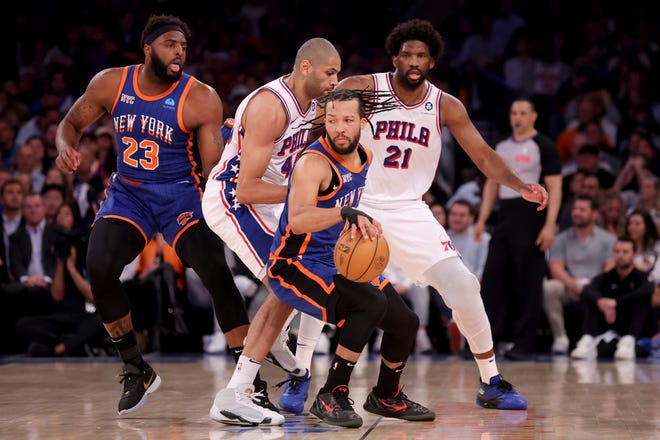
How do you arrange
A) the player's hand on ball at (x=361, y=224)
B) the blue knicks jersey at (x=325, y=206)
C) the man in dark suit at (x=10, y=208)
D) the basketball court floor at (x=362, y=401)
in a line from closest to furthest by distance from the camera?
the player's hand on ball at (x=361, y=224)
the basketball court floor at (x=362, y=401)
the blue knicks jersey at (x=325, y=206)
the man in dark suit at (x=10, y=208)

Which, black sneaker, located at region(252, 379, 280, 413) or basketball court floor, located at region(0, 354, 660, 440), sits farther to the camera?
black sneaker, located at region(252, 379, 280, 413)

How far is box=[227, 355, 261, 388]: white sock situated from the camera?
5324 mm

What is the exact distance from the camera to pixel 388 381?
5.59 metres

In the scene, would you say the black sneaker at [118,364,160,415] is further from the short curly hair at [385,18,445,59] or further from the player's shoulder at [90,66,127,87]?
the short curly hair at [385,18,445,59]

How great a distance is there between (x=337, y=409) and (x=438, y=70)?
26.4ft

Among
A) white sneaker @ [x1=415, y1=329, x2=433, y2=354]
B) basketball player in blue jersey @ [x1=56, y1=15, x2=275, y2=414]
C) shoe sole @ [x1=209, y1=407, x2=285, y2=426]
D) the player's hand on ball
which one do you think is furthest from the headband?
white sneaker @ [x1=415, y1=329, x2=433, y2=354]

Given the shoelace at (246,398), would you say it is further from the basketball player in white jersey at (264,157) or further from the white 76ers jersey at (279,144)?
the white 76ers jersey at (279,144)

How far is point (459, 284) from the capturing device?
574 cm

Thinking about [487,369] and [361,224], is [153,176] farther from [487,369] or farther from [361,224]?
[487,369]

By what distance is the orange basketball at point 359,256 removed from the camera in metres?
4.86

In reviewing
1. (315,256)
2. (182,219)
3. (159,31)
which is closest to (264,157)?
(315,256)

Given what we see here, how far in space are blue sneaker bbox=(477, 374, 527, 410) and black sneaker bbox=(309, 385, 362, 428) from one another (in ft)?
3.15

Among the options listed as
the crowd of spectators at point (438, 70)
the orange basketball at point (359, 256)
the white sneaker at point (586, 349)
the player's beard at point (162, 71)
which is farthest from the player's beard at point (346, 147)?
the crowd of spectators at point (438, 70)

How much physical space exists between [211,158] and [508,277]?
4078mm
